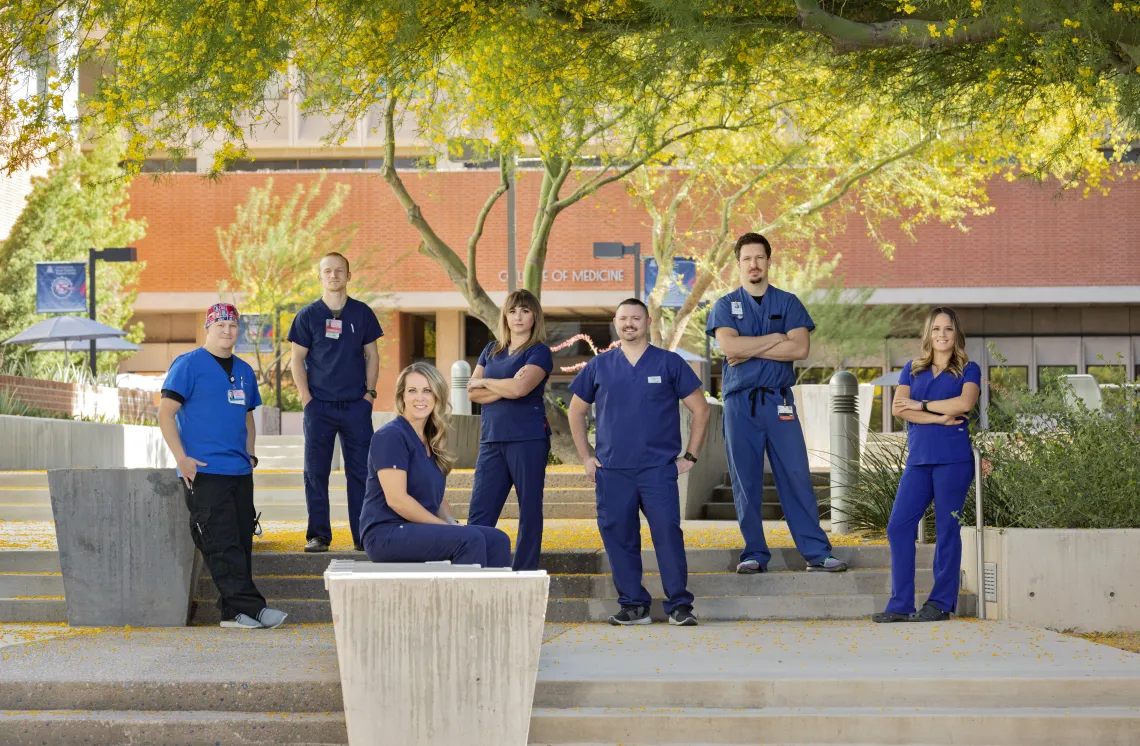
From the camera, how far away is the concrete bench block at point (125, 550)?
8.10 meters

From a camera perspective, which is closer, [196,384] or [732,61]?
[196,384]

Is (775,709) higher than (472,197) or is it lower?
lower

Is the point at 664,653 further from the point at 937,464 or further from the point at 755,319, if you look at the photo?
the point at 755,319

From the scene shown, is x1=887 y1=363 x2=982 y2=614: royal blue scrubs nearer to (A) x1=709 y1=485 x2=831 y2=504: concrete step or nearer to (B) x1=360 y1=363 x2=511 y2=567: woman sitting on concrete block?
(B) x1=360 y1=363 x2=511 y2=567: woman sitting on concrete block

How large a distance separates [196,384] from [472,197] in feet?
99.5

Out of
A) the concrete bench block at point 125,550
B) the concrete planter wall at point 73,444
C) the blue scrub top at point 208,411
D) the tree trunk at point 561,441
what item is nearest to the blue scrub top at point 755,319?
the blue scrub top at point 208,411

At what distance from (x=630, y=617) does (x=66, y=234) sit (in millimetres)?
25534

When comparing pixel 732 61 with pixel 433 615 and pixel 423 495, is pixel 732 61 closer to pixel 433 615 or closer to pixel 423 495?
pixel 423 495

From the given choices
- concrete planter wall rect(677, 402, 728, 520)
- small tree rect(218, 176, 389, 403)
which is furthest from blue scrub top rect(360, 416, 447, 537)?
small tree rect(218, 176, 389, 403)

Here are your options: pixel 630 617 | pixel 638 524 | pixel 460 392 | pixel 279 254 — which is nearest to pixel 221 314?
pixel 638 524

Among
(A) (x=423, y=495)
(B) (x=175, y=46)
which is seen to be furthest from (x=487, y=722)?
(B) (x=175, y=46)

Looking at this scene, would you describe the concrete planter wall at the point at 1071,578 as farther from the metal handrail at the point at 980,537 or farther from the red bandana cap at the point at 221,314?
the red bandana cap at the point at 221,314

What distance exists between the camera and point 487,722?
17.2ft

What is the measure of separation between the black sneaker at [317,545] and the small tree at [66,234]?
67.4ft
